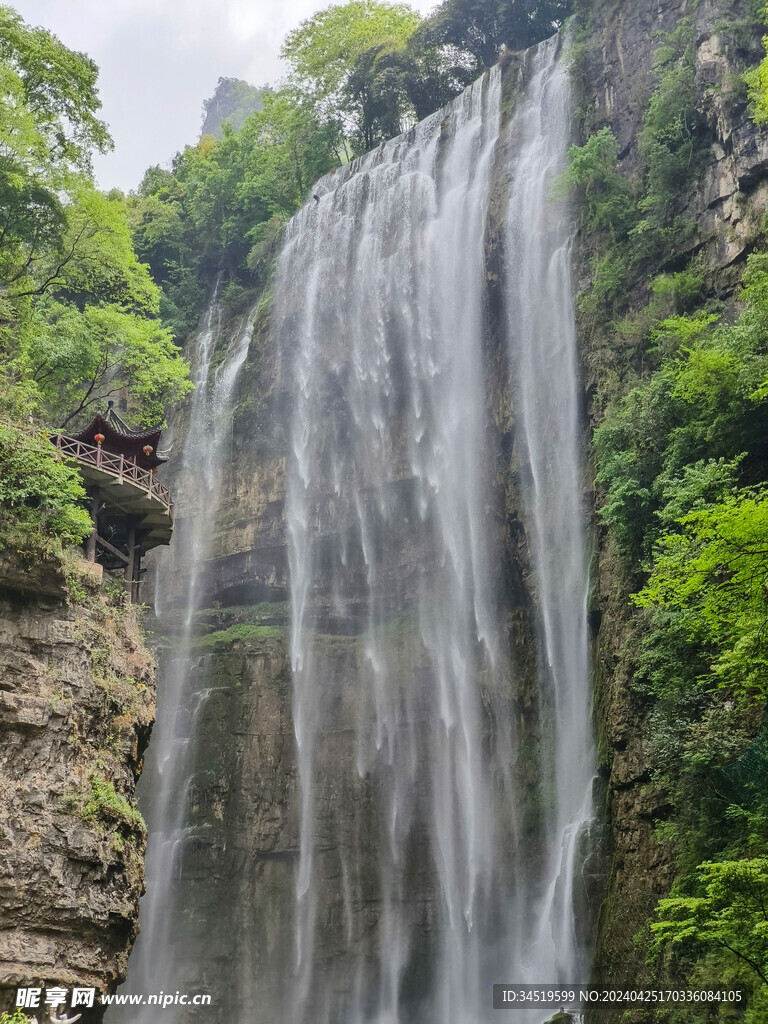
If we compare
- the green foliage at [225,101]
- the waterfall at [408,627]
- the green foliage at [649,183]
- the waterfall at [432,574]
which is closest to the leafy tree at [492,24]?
the waterfall at [432,574]

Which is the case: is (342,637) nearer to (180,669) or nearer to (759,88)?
(180,669)

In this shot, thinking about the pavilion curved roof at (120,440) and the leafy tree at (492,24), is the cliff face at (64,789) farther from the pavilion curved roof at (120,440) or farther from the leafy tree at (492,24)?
the leafy tree at (492,24)

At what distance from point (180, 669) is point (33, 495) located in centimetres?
1302

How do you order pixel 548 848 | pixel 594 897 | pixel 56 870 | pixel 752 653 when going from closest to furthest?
1. pixel 752 653
2. pixel 56 870
3. pixel 594 897
4. pixel 548 848

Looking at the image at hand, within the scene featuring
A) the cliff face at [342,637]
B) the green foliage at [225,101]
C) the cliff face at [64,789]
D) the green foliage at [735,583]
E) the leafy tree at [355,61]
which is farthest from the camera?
the green foliage at [225,101]

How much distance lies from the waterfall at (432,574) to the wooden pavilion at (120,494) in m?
8.32

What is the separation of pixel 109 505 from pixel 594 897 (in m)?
13.3

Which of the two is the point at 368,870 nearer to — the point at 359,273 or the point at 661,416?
the point at 661,416

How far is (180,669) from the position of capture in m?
27.9

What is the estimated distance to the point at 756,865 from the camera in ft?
31.9

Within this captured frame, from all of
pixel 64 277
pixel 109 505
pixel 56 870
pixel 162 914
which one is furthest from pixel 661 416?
pixel 162 914

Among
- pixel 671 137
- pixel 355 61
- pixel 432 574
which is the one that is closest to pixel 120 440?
pixel 432 574

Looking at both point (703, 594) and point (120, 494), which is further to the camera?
point (120, 494)

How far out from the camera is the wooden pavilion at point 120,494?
1861 cm
